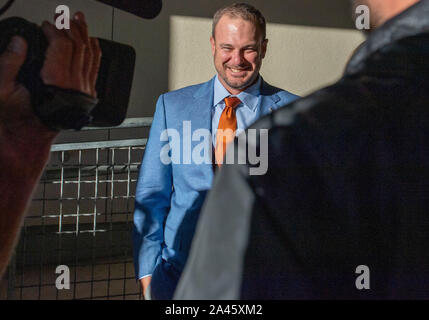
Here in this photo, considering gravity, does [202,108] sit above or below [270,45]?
below

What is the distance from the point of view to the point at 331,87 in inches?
15.8

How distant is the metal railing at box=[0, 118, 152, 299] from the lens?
2229mm

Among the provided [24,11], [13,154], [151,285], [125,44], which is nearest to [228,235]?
[13,154]

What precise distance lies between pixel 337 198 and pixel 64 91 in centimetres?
139

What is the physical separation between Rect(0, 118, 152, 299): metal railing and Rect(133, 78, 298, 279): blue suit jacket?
41cm

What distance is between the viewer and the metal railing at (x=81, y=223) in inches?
87.7

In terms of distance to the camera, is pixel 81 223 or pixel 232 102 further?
pixel 81 223

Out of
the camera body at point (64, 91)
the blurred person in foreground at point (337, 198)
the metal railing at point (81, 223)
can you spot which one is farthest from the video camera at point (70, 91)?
the blurred person in foreground at point (337, 198)

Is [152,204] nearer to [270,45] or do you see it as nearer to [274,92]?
[274,92]

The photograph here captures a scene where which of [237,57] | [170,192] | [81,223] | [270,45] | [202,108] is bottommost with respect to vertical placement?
[81,223]

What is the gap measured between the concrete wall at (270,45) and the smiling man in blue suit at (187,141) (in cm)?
81

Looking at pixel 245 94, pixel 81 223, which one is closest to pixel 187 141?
pixel 245 94

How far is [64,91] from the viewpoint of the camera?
1.63 meters
